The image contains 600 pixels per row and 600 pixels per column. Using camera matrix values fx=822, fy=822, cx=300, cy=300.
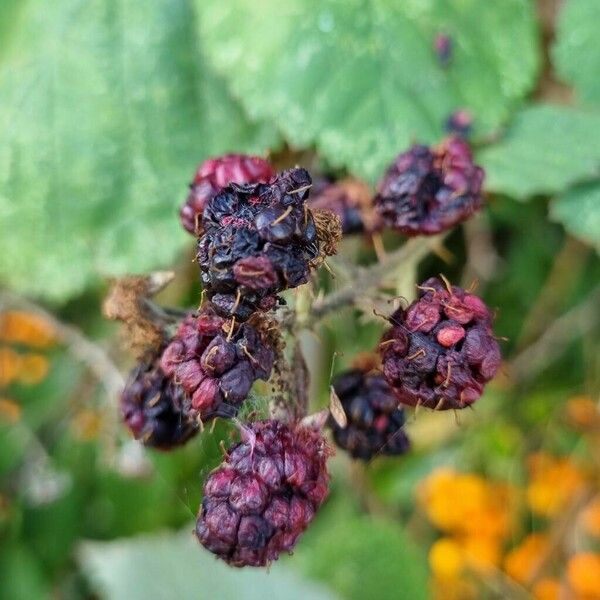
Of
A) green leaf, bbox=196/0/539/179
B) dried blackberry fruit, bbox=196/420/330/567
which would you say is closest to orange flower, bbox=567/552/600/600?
green leaf, bbox=196/0/539/179

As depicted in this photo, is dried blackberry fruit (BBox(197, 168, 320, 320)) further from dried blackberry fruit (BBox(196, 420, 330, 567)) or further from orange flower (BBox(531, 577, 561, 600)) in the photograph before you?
orange flower (BBox(531, 577, 561, 600))

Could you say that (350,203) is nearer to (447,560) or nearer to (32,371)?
(447,560)

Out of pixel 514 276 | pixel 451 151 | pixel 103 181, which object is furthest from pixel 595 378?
pixel 103 181

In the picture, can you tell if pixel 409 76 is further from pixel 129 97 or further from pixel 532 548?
pixel 532 548

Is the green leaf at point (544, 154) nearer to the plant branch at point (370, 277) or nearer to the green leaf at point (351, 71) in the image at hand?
the green leaf at point (351, 71)

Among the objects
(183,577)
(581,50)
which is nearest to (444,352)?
(183,577)

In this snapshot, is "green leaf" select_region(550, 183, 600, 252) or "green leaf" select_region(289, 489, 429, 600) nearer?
"green leaf" select_region(550, 183, 600, 252)
